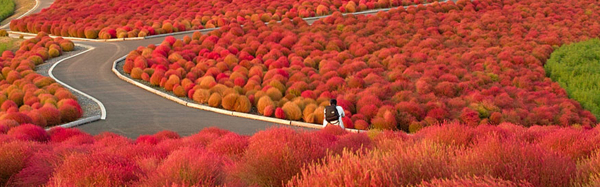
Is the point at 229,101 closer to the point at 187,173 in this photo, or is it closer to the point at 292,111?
the point at 292,111

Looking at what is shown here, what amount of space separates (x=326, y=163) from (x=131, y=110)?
41.3 ft

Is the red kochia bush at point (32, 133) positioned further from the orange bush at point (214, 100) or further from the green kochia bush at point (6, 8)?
the green kochia bush at point (6, 8)

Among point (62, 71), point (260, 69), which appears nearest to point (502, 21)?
point (260, 69)

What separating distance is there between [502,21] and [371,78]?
1674 centimetres

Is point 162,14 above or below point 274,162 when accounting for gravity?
below

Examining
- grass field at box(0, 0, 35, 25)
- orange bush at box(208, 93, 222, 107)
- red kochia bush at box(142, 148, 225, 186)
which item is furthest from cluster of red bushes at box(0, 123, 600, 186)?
grass field at box(0, 0, 35, 25)

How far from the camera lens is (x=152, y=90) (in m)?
21.2

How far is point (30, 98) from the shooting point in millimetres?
18578

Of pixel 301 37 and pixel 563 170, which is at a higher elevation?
pixel 563 170

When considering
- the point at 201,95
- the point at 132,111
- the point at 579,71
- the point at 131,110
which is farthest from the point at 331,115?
the point at 579,71

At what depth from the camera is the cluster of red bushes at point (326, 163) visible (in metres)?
Result: 5.33

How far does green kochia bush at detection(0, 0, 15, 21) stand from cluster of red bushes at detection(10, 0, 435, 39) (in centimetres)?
1283

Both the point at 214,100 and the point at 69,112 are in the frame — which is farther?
the point at 214,100

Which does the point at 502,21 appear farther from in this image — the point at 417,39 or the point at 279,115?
the point at 279,115
